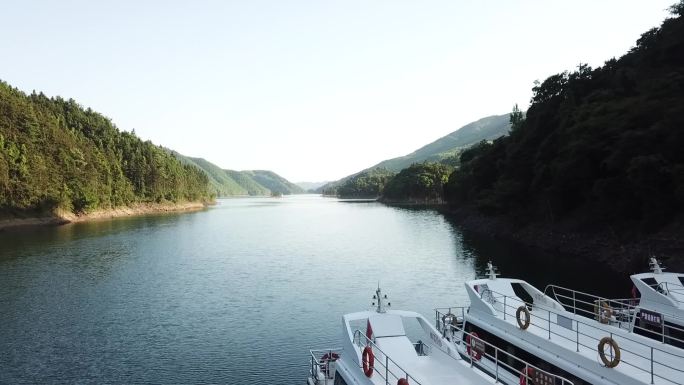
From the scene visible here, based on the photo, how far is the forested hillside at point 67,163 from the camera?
10656 centimetres

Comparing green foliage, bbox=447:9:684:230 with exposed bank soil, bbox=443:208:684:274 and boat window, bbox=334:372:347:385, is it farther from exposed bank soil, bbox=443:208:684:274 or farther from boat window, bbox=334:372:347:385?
boat window, bbox=334:372:347:385

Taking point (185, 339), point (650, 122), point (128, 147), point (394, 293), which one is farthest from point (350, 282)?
point (128, 147)

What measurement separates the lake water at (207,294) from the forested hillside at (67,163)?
31.6m

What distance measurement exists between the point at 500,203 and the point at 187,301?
58.2 metres

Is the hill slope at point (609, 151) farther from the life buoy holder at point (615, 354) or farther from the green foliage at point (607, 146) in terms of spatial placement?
the life buoy holder at point (615, 354)

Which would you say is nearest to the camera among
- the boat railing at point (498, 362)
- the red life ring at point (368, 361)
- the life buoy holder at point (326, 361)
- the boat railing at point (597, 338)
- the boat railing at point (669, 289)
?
the boat railing at point (597, 338)

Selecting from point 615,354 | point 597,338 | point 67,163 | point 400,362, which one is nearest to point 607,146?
point 597,338

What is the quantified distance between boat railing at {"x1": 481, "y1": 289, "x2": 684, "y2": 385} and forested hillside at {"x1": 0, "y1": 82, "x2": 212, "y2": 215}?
111336 mm

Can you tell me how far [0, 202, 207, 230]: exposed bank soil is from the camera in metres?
104

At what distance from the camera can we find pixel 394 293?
42.7 metres

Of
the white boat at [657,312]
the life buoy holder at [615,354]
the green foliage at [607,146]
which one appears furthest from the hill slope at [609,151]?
the life buoy holder at [615,354]

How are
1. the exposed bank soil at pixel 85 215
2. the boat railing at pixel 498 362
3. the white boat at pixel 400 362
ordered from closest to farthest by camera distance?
the boat railing at pixel 498 362
the white boat at pixel 400 362
the exposed bank soil at pixel 85 215

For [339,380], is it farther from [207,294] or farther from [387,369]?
[207,294]

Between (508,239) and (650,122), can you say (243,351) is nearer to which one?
(650,122)
